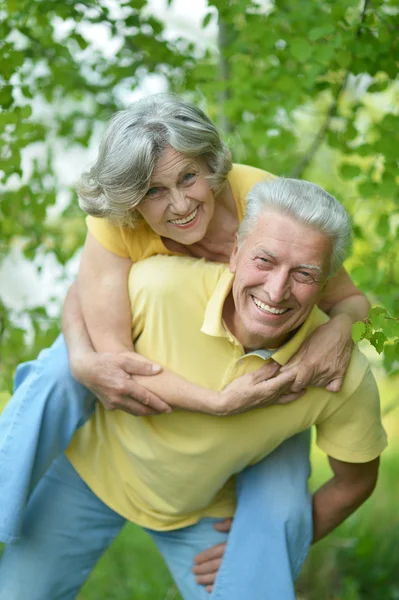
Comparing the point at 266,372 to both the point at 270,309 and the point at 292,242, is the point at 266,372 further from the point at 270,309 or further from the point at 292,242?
the point at 292,242

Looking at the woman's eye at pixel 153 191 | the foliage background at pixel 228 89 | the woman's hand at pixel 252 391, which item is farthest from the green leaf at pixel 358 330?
the foliage background at pixel 228 89

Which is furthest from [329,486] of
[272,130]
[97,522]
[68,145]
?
[68,145]

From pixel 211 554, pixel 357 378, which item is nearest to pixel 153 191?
pixel 357 378

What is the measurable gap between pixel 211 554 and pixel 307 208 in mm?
1181

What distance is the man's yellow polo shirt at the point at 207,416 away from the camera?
241 centimetres

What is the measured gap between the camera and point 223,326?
2406mm

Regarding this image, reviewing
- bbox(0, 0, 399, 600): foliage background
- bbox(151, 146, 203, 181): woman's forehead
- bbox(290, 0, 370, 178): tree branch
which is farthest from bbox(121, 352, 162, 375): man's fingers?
bbox(290, 0, 370, 178): tree branch

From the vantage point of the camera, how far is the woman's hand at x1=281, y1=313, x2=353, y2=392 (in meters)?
2.36

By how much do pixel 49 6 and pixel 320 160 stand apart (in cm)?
378

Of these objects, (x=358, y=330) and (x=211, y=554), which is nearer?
(x=358, y=330)

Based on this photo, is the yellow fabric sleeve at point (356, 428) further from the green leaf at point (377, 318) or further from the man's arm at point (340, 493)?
the green leaf at point (377, 318)

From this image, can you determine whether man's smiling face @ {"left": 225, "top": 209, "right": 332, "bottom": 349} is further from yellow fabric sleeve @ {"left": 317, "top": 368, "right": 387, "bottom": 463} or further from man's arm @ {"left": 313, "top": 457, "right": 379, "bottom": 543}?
man's arm @ {"left": 313, "top": 457, "right": 379, "bottom": 543}

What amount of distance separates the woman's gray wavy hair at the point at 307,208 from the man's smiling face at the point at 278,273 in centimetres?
2

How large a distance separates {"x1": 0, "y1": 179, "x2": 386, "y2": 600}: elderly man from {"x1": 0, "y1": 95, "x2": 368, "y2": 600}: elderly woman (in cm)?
7
